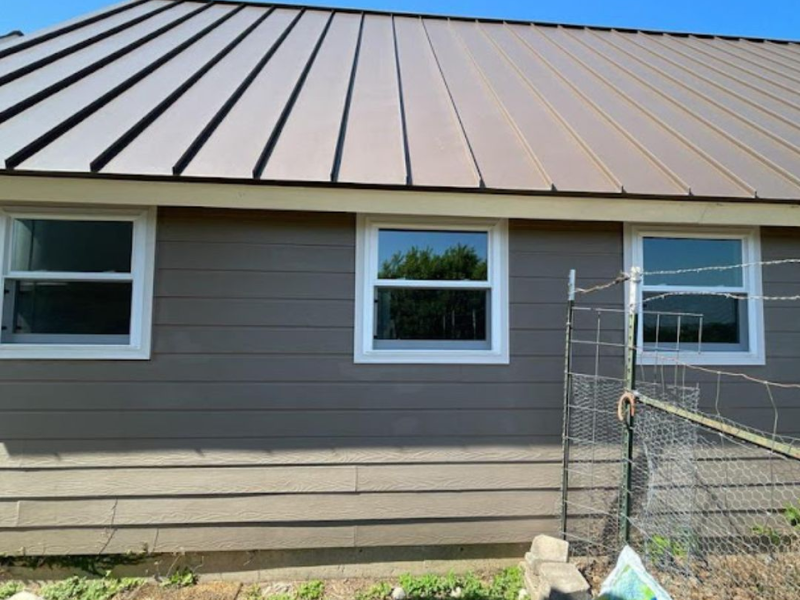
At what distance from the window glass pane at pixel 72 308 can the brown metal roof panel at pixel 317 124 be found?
1.32 metres

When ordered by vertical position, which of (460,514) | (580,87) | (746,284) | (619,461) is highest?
(580,87)

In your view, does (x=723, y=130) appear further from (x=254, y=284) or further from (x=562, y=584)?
(x=254, y=284)

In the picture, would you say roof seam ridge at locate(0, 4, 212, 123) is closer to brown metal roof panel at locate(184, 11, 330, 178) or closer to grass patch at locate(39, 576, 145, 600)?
brown metal roof panel at locate(184, 11, 330, 178)

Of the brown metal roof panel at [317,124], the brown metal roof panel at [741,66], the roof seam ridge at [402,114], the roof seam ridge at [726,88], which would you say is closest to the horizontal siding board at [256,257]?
the brown metal roof panel at [317,124]

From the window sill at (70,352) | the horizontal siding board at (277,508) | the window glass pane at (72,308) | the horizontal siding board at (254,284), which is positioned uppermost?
the horizontal siding board at (254,284)

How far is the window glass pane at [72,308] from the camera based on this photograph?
282 centimetres

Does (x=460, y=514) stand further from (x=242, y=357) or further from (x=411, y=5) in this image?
(x=411, y=5)

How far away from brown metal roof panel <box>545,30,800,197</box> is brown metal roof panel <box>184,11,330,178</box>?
9.36 ft

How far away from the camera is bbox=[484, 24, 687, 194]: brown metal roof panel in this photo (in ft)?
9.35

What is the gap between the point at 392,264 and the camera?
9.87ft

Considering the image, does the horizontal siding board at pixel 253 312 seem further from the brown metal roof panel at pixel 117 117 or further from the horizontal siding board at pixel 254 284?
the brown metal roof panel at pixel 117 117

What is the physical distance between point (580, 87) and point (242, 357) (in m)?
3.96

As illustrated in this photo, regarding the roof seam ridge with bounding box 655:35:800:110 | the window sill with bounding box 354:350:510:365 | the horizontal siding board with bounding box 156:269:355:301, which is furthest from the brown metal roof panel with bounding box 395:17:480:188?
the roof seam ridge with bounding box 655:35:800:110

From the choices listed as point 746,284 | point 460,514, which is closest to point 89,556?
point 460,514
